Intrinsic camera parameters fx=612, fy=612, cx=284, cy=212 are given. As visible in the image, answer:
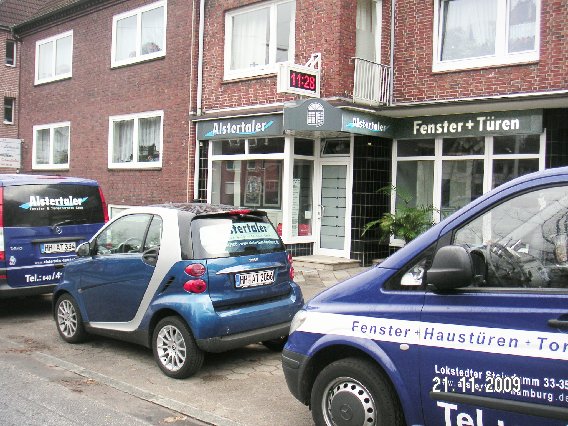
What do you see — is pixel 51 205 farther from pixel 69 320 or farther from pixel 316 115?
pixel 316 115

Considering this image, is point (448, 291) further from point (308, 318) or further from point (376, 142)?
point (376, 142)

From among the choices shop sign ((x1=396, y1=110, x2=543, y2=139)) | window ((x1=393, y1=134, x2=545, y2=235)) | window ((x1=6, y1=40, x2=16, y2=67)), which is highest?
window ((x1=6, y1=40, x2=16, y2=67))

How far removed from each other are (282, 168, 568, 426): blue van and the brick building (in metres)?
7.75

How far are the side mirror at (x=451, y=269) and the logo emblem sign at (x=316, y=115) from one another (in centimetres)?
852

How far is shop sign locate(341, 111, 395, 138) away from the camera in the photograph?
12156 mm

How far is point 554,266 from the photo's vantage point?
11.1 ft

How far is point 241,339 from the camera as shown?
588 centimetres

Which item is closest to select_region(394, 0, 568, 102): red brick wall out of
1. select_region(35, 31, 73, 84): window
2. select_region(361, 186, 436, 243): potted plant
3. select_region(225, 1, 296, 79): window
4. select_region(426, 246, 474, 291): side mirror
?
select_region(361, 186, 436, 243): potted plant

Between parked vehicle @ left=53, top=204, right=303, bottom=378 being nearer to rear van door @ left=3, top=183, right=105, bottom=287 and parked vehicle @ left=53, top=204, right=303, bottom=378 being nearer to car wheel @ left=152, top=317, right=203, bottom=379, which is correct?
car wheel @ left=152, top=317, right=203, bottom=379

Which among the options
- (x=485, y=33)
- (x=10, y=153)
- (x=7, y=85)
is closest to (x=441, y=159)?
(x=485, y=33)

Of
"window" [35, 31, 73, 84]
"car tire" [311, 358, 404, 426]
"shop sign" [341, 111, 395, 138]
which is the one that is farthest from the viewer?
"window" [35, 31, 73, 84]

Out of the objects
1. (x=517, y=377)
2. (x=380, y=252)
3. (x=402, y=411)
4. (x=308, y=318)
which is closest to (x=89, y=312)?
(x=308, y=318)

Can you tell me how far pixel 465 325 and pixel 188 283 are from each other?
303cm

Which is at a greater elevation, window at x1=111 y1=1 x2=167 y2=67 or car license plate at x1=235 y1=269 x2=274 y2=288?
window at x1=111 y1=1 x2=167 y2=67
